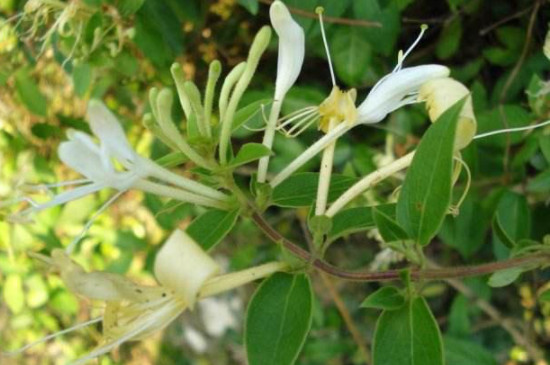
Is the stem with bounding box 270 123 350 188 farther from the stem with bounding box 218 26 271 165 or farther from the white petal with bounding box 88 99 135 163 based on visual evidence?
the white petal with bounding box 88 99 135 163

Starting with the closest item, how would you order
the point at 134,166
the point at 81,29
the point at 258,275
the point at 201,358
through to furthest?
the point at 134,166 < the point at 258,275 < the point at 81,29 < the point at 201,358

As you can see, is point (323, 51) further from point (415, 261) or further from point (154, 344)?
point (154, 344)

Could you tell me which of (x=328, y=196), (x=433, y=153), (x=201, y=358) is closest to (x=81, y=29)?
(x=328, y=196)

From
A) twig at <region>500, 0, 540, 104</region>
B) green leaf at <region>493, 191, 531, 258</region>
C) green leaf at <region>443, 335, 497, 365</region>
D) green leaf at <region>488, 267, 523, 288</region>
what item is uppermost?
green leaf at <region>488, 267, 523, 288</region>

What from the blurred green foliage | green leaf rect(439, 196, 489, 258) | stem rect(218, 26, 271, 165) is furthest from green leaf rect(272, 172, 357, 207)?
green leaf rect(439, 196, 489, 258)

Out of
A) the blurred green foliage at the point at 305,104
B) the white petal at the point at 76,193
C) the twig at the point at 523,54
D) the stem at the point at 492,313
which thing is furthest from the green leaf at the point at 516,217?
the white petal at the point at 76,193

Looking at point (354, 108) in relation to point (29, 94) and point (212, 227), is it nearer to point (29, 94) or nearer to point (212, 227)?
point (212, 227)
